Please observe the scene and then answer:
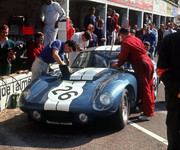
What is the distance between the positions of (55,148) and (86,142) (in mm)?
461

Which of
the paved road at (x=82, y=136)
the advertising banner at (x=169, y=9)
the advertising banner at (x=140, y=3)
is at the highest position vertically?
the advertising banner at (x=169, y=9)

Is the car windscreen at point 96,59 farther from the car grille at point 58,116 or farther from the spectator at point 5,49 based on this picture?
the car grille at point 58,116

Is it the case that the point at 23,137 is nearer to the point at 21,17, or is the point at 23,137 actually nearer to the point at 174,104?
the point at 174,104

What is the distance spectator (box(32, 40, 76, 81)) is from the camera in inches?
200

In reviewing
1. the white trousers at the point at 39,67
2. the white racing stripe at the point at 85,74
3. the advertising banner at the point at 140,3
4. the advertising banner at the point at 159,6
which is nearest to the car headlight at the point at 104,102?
the white racing stripe at the point at 85,74

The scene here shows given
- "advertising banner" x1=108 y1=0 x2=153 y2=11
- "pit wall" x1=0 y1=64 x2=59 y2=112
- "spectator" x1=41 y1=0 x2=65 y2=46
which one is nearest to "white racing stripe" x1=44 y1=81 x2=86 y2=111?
"pit wall" x1=0 y1=64 x2=59 y2=112

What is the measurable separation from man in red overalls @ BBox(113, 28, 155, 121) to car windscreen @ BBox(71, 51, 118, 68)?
466 millimetres

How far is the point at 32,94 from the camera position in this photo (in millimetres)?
4324

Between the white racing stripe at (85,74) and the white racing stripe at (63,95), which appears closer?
the white racing stripe at (63,95)

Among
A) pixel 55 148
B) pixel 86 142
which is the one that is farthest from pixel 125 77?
pixel 55 148

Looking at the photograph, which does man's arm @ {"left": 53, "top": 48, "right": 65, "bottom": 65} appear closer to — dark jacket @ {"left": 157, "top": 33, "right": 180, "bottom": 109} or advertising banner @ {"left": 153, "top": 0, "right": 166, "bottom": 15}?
dark jacket @ {"left": 157, "top": 33, "right": 180, "bottom": 109}

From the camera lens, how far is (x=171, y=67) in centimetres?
275

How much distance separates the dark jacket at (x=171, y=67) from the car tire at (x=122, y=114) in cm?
144

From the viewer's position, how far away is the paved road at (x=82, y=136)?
366 cm
